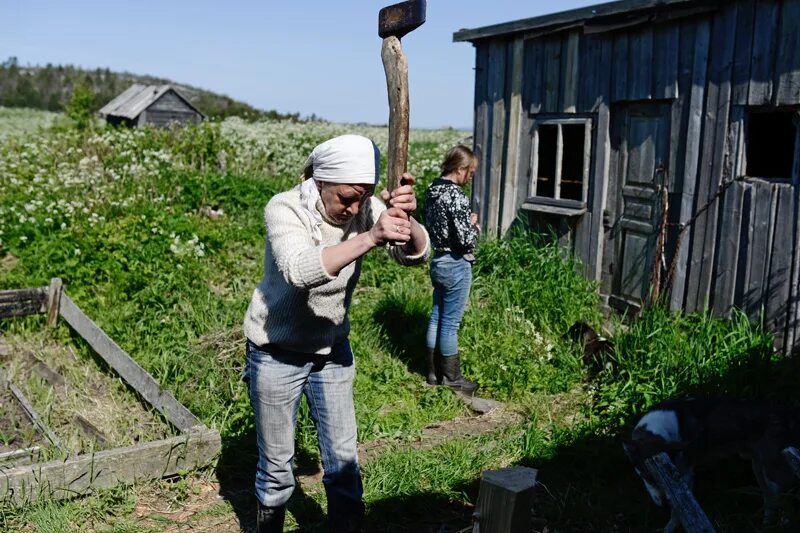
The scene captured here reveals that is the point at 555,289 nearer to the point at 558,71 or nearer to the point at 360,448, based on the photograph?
the point at 558,71

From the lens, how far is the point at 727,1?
625 centimetres

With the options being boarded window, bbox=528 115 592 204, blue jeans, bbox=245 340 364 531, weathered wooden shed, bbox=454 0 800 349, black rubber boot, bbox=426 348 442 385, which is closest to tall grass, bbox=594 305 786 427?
weathered wooden shed, bbox=454 0 800 349

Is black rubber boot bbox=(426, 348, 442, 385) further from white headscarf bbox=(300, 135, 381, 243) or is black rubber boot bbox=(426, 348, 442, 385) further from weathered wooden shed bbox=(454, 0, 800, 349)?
white headscarf bbox=(300, 135, 381, 243)

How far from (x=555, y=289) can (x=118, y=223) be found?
502 cm

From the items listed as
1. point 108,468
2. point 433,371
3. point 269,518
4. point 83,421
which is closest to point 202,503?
point 108,468

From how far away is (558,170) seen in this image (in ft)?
26.9

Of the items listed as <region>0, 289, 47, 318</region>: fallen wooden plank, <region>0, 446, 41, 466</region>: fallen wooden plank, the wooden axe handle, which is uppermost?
the wooden axe handle

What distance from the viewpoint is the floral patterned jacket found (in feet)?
18.8

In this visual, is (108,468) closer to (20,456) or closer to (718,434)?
(20,456)

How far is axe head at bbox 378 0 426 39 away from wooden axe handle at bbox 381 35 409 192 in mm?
53

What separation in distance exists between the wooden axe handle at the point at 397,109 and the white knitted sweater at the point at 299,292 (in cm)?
29

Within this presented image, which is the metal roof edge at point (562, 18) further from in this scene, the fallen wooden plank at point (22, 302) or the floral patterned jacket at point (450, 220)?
the fallen wooden plank at point (22, 302)

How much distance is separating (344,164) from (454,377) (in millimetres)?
3537

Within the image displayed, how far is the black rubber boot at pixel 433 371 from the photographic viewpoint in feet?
20.6
